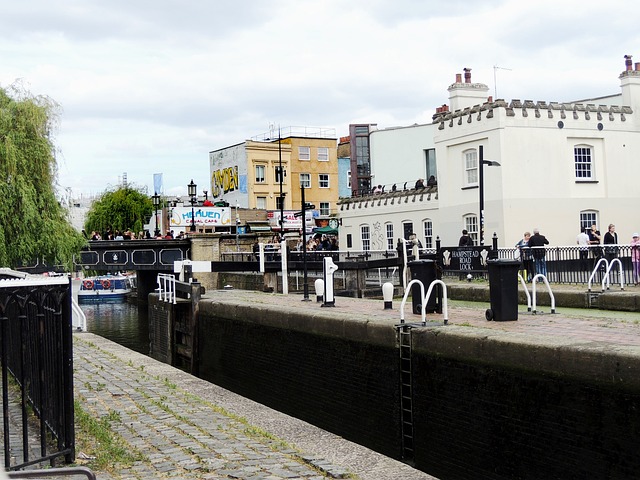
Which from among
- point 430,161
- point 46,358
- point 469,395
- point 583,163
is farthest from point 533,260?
point 430,161

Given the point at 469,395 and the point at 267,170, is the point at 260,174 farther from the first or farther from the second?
the point at 469,395

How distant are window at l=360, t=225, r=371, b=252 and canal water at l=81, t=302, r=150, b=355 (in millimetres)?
12015

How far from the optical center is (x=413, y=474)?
648 centimetres

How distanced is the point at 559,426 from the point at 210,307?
12.7 metres

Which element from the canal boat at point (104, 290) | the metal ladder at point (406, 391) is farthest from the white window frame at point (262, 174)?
the metal ladder at point (406, 391)

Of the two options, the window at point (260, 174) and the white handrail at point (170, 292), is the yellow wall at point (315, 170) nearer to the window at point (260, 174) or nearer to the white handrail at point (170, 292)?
the window at point (260, 174)

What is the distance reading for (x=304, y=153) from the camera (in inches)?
2741

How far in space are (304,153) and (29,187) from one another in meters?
45.8

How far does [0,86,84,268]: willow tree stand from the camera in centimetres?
2458

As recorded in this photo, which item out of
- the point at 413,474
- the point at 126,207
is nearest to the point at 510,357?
the point at 413,474

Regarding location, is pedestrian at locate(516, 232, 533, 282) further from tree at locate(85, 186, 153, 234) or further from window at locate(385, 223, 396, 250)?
tree at locate(85, 186, 153, 234)

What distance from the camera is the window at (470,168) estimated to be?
111ft

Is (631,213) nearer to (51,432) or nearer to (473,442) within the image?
(473,442)

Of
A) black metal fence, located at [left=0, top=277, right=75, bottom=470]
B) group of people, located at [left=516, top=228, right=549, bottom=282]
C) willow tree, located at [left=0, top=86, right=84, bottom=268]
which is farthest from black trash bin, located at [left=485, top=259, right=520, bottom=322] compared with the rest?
willow tree, located at [left=0, top=86, right=84, bottom=268]
